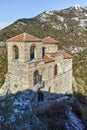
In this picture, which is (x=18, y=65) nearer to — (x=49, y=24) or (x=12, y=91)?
(x=12, y=91)

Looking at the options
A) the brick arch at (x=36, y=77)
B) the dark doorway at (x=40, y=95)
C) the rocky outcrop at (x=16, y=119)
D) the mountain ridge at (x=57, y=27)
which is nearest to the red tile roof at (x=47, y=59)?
the brick arch at (x=36, y=77)

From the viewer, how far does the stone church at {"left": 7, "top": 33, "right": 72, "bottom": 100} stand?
2897 centimetres

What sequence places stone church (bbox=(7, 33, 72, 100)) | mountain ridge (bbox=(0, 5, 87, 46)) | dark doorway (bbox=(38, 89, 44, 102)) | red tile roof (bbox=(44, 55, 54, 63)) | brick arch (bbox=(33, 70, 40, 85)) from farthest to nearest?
1. mountain ridge (bbox=(0, 5, 87, 46))
2. red tile roof (bbox=(44, 55, 54, 63))
3. dark doorway (bbox=(38, 89, 44, 102))
4. brick arch (bbox=(33, 70, 40, 85))
5. stone church (bbox=(7, 33, 72, 100))

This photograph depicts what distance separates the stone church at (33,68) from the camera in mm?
28969

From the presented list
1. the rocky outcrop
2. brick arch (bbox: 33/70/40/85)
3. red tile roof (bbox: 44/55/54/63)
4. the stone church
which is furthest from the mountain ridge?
the rocky outcrop

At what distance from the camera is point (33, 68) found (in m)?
29.6

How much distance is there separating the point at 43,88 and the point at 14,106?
12782 mm

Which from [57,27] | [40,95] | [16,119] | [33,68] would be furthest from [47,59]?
[57,27]

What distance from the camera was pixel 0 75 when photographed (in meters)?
38.7

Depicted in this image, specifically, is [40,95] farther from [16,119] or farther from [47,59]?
[16,119]

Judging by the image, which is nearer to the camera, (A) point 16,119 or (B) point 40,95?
(A) point 16,119

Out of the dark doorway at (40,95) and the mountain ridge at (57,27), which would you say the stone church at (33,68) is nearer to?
the dark doorway at (40,95)

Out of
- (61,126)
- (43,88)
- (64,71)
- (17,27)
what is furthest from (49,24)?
(61,126)

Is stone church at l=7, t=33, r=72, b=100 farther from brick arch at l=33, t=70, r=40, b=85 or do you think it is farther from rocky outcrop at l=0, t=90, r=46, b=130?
rocky outcrop at l=0, t=90, r=46, b=130
